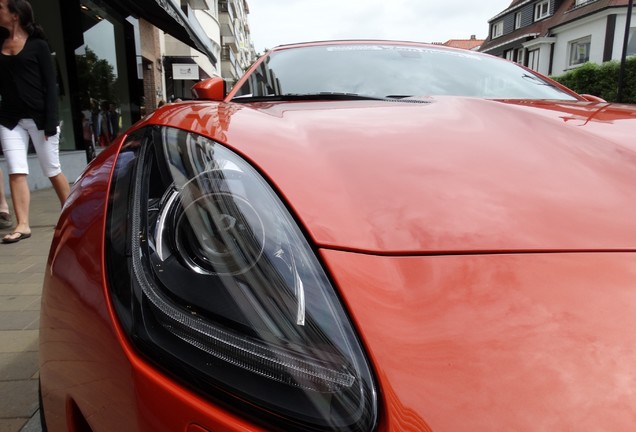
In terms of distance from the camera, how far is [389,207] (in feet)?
2.65

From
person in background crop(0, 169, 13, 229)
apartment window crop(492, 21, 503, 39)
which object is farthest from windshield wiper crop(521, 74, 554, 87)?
apartment window crop(492, 21, 503, 39)

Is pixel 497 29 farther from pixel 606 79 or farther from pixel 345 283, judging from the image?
pixel 345 283

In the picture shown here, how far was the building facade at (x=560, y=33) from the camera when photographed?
2667 centimetres

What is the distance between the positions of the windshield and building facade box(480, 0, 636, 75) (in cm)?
2778

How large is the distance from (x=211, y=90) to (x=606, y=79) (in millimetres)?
25238

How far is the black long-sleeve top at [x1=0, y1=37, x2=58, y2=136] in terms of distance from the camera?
3.42 meters

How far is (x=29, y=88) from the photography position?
3436 millimetres

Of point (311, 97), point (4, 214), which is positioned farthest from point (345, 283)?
point (4, 214)

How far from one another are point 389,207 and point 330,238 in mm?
142

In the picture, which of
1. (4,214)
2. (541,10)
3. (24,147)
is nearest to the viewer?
(24,147)

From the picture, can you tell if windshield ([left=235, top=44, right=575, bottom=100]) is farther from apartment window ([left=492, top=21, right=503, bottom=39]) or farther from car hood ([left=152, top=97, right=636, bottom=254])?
apartment window ([left=492, top=21, right=503, bottom=39])

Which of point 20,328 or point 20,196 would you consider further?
point 20,196

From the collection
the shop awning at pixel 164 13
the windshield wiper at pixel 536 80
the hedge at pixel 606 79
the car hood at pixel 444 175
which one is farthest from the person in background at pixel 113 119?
the hedge at pixel 606 79

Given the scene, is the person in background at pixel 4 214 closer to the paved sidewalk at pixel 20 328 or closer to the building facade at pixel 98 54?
the paved sidewalk at pixel 20 328
